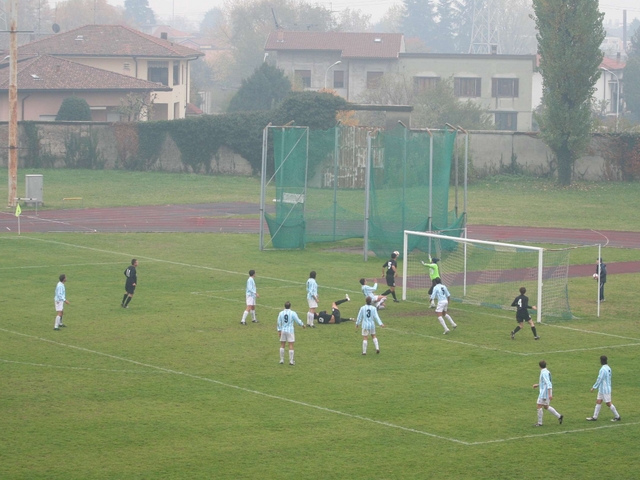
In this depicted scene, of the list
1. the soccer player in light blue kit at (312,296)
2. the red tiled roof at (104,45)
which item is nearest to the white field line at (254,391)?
the soccer player in light blue kit at (312,296)

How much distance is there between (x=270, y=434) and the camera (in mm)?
18094

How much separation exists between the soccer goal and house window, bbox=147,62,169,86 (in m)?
62.5

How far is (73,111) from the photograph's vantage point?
73.9m

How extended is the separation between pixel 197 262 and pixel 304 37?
7981cm

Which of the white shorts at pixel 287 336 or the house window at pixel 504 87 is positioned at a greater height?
the house window at pixel 504 87

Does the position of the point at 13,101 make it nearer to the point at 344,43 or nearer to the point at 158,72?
the point at 158,72

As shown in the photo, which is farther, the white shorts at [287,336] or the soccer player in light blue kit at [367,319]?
the soccer player in light blue kit at [367,319]

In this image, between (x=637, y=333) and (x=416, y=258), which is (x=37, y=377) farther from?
(x=416, y=258)

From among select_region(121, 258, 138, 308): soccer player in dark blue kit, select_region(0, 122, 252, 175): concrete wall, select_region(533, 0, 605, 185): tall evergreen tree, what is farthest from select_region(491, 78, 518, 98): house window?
select_region(121, 258, 138, 308): soccer player in dark blue kit

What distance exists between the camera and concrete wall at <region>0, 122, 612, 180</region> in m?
64.6

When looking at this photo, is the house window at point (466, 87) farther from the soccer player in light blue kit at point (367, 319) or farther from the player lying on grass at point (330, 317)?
the soccer player in light blue kit at point (367, 319)

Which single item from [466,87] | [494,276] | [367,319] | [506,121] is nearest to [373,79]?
[466,87]

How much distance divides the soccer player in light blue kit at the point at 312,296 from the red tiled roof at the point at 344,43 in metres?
80.9

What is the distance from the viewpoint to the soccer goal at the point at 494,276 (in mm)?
29984
